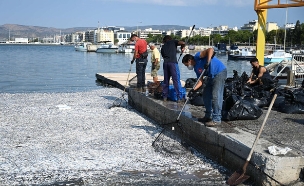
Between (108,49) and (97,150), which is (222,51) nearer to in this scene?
(108,49)

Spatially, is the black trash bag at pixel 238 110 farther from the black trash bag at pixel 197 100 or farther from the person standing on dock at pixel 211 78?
the black trash bag at pixel 197 100

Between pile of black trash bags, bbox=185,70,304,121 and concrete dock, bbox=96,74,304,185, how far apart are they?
5.7 inches

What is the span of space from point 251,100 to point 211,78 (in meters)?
2.45

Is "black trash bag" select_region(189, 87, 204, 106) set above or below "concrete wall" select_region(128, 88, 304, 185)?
above

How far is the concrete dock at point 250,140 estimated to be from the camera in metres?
5.18

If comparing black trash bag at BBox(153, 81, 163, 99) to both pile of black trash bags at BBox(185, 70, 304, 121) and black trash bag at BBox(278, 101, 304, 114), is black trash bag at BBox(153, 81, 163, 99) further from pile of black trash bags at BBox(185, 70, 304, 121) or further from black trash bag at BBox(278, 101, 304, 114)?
black trash bag at BBox(278, 101, 304, 114)

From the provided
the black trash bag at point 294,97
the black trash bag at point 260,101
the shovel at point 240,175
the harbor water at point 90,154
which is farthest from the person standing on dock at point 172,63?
the shovel at point 240,175

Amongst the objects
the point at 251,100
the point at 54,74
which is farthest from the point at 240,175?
the point at 54,74

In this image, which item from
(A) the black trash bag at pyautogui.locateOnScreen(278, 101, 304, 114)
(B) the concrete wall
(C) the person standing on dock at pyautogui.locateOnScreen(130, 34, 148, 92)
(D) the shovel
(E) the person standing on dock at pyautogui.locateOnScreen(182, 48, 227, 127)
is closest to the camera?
(B) the concrete wall

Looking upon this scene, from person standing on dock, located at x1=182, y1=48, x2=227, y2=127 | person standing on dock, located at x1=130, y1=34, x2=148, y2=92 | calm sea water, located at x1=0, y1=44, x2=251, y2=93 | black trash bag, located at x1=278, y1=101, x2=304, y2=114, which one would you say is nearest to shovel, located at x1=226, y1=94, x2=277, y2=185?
person standing on dock, located at x1=182, y1=48, x2=227, y2=127

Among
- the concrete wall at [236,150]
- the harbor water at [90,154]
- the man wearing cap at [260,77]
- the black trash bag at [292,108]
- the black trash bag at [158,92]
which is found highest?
the man wearing cap at [260,77]

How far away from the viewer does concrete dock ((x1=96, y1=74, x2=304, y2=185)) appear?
17.0 ft

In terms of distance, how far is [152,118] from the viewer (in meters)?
10.1

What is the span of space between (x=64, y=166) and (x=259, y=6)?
1141cm
